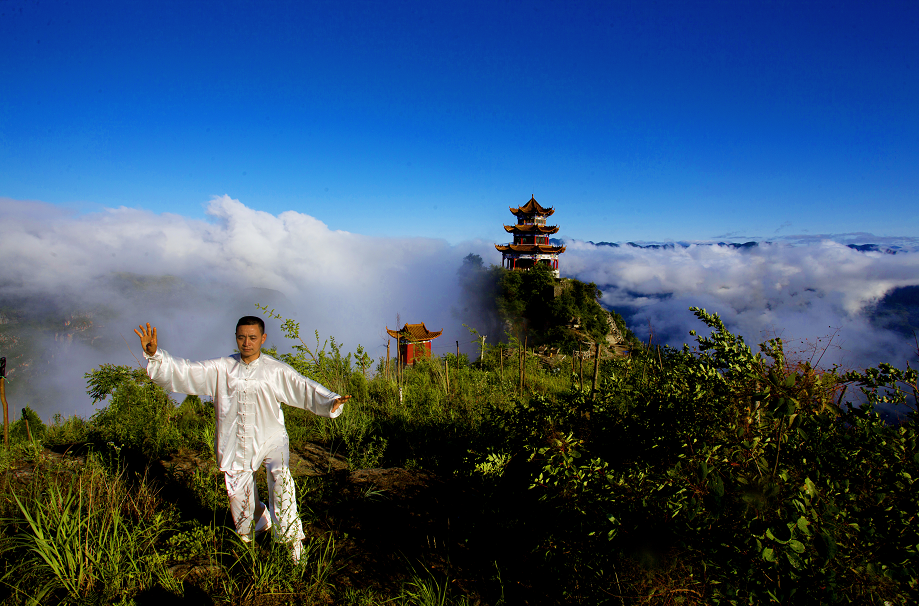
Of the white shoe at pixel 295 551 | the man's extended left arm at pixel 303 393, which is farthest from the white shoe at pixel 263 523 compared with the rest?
the man's extended left arm at pixel 303 393

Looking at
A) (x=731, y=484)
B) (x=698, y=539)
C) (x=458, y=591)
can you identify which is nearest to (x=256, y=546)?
(x=458, y=591)

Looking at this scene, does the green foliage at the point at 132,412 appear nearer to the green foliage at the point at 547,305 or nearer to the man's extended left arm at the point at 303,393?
the man's extended left arm at the point at 303,393

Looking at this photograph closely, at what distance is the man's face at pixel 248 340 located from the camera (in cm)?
254

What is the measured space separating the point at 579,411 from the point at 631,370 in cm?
57

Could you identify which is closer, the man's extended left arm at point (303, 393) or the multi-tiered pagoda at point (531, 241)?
the man's extended left arm at point (303, 393)

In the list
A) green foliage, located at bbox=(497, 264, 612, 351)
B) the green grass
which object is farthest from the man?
green foliage, located at bbox=(497, 264, 612, 351)

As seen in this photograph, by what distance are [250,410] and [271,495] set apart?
0.55 metres

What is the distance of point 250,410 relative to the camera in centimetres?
260

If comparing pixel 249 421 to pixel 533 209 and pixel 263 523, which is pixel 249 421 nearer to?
pixel 263 523

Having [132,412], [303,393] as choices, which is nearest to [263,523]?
[303,393]

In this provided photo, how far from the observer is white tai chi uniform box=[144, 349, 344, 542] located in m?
2.57

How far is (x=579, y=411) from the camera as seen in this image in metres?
2.77

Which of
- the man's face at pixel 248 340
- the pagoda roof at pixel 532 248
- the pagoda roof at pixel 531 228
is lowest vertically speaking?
the man's face at pixel 248 340

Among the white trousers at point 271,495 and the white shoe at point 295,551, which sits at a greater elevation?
the white trousers at point 271,495
